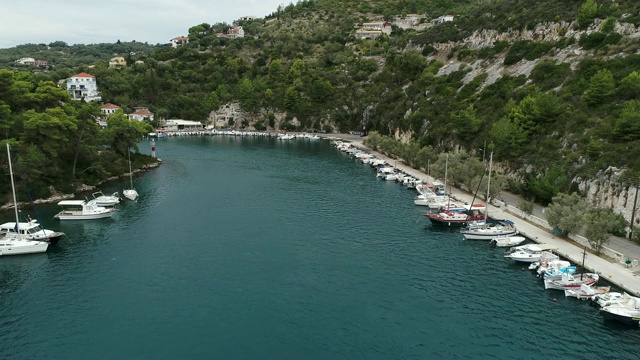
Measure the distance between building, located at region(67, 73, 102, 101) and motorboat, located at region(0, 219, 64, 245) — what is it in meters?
130

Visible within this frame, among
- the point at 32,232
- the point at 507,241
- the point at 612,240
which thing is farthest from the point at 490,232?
the point at 32,232

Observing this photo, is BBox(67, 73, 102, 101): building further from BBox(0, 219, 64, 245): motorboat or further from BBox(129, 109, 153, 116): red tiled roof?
BBox(0, 219, 64, 245): motorboat

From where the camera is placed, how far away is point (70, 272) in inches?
1875

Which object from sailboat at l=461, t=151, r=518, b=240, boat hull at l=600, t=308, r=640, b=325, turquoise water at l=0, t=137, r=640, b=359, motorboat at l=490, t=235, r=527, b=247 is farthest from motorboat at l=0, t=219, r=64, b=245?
boat hull at l=600, t=308, r=640, b=325

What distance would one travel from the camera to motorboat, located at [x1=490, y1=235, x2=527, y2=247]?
177 feet

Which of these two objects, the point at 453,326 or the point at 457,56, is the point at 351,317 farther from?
the point at 457,56

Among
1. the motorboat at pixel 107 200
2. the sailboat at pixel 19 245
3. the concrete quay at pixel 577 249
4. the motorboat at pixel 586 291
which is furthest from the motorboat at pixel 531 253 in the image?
the motorboat at pixel 107 200

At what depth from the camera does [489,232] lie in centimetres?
5703

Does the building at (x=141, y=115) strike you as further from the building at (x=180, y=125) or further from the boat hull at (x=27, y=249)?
the boat hull at (x=27, y=249)

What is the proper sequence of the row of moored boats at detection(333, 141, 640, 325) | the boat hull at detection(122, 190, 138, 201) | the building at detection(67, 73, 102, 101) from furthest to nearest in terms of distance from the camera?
1. the building at detection(67, 73, 102, 101)
2. the boat hull at detection(122, 190, 138, 201)
3. the row of moored boats at detection(333, 141, 640, 325)

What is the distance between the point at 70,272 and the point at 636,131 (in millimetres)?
70964

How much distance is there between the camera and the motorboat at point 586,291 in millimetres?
40688

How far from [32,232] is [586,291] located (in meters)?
60.5

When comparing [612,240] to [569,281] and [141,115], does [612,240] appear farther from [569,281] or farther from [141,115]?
[141,115]
